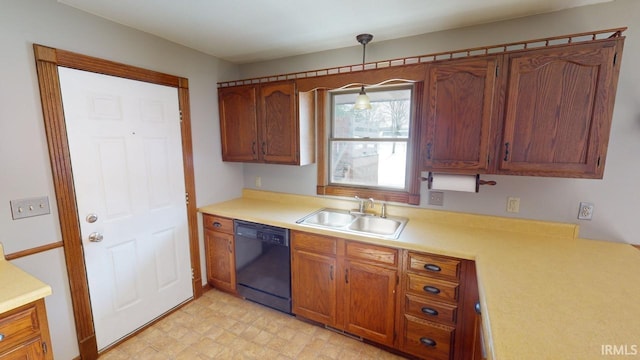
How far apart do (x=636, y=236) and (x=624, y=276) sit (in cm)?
65

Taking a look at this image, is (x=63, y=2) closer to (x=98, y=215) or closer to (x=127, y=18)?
(x=127, y=18)

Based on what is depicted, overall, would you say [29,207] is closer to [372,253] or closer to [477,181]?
[372,253]

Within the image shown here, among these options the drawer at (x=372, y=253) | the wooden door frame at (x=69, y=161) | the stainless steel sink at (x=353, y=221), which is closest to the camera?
the wooden door frame at (x=69, y=161)

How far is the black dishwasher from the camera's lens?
2.22 meters

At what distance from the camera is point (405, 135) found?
2.27 m

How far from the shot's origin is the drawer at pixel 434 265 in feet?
5.32

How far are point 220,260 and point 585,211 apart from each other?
2.95 m

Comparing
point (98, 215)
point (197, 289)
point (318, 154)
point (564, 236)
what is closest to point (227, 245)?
point (197, 289)

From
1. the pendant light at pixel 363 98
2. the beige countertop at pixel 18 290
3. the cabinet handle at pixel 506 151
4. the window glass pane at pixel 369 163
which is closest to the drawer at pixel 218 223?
the window glass pane at pixel 369 163

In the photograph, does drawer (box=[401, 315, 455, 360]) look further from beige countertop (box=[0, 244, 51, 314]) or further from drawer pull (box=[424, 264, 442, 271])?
beige countertop (box=[0, 244, 51, 314])

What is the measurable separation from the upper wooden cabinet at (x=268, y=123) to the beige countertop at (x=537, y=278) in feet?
1.89

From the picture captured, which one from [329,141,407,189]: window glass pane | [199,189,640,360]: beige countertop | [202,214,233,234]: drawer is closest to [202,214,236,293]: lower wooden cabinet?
[202,214,233,234]: drawer

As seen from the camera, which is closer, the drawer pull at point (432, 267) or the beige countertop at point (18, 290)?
the beige countertop at point (18, 290)

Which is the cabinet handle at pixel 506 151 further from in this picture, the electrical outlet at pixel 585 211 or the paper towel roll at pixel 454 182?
the electrical outlet at pixel 585 211
